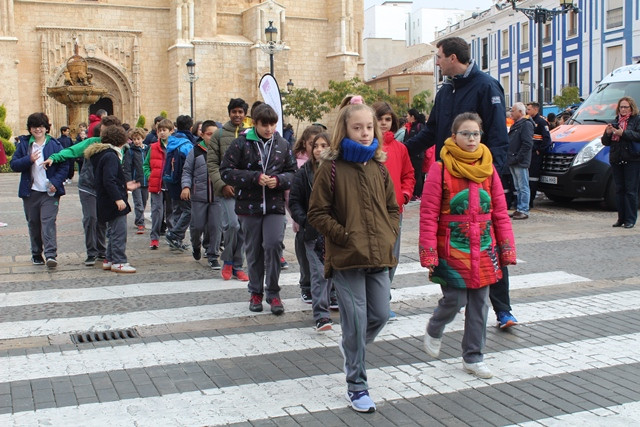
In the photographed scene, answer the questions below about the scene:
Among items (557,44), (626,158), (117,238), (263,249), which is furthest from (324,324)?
(557,44)

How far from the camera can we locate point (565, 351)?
5.34m

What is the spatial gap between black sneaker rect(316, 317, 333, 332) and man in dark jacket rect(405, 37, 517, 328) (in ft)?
4.16

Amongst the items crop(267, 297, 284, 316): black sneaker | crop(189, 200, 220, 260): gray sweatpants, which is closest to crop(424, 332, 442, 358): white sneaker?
crop(267, 297, 284, 316): black sneaker

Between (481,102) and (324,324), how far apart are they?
2099 millimetres

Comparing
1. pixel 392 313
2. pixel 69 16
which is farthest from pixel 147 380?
pixel 69 16

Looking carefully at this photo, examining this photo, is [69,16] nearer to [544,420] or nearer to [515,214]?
[515,214]

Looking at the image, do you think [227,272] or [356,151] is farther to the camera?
[227,272]

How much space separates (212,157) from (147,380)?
3.54 meters

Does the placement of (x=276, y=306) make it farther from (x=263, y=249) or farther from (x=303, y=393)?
(x=303, y=393)

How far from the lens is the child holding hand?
4742 millimetres

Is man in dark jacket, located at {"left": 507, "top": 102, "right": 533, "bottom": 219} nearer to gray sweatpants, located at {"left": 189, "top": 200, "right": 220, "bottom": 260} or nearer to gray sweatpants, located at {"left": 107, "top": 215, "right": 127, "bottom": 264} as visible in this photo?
gray sweatpants, located at {"left": 189, "top": 200, "right": 220, "bottom": 260}

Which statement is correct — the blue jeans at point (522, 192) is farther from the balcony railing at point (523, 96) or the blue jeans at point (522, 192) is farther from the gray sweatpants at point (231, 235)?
the balcony railing at point (523, 96)

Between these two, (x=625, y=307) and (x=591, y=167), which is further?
(x=591, y=167)

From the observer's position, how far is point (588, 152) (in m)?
13.3
